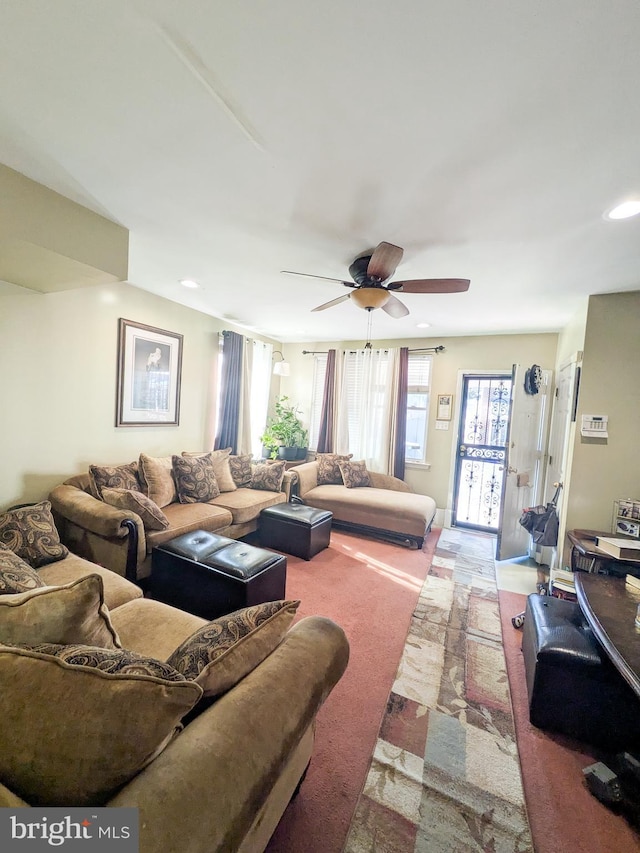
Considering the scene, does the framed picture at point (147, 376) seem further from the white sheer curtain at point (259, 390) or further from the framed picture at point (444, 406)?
the framed picture at point (444, 406)

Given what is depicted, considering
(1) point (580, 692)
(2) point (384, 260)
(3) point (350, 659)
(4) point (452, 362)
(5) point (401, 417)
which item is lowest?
(3) point (350, 659)

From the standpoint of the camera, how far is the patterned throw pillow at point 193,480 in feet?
11.1

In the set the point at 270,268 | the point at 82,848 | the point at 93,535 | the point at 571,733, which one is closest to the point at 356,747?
the point at 571,733

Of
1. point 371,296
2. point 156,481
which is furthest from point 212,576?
point 371,296

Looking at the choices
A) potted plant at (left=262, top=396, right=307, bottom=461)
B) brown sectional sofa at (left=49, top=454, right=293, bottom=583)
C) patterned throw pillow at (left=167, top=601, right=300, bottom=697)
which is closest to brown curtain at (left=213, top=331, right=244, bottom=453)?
potted plant at (left=262, top=396, right=307, bottom=461)

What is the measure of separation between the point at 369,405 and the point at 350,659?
343 cm

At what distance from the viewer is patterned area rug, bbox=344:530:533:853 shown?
3.98ft

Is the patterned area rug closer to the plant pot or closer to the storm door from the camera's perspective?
the storm door

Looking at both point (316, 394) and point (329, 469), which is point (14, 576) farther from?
point (316, 394)

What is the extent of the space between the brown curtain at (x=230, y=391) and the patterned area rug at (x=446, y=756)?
309cm

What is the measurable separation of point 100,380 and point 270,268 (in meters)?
1.86

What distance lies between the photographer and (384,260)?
1935mm

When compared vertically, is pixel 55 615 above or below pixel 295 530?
above

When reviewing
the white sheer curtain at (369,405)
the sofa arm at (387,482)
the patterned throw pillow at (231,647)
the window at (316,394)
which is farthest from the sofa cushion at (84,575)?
the window at (316,394)
